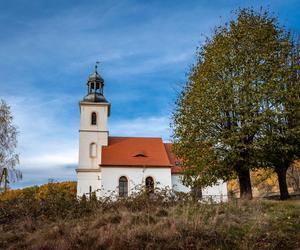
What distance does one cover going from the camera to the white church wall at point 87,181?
40703 millimetres

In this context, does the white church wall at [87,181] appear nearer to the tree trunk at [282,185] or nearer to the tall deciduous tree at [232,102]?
the tall deciduous tree at [232,102]

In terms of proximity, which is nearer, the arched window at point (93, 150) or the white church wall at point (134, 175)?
the white church wall at point (134, 175)

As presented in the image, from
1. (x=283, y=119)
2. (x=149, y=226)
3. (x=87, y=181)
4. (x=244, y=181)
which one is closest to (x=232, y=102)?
(x=283, y=119)

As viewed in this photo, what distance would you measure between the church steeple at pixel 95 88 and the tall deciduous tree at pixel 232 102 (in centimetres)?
2416

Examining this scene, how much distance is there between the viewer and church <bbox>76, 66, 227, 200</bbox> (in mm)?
39594

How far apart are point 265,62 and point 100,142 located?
26.4 meters

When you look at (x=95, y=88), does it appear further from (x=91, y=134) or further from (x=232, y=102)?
(x=232, y=102)

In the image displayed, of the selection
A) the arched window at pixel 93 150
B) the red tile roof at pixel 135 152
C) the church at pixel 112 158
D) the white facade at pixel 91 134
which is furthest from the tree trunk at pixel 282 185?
the arched window at pixel 93 150

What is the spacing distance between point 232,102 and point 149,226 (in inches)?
524

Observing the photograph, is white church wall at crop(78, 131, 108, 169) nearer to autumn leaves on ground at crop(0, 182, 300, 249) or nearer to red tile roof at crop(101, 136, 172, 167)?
red tile roof at crop(101, 136, 172, 167)

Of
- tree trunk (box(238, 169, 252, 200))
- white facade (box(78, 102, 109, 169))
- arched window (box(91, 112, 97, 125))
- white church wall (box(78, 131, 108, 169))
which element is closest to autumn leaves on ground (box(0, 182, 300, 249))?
tree trunk (box(238, 169, 252, 200))

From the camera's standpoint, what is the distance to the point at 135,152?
42031mm

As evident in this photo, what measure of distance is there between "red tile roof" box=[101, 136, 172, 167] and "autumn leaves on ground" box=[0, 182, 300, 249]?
26065 millimetres

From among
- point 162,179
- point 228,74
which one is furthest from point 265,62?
point 162,179
